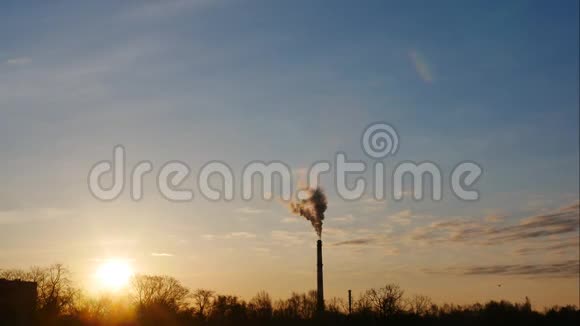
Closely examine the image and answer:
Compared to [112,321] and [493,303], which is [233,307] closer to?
[112,321]

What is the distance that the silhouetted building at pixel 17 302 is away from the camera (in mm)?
73562

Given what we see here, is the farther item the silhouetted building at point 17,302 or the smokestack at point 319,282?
the silhouetted building at point 17,302

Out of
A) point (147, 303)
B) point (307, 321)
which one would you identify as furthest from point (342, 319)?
point (147, 303)

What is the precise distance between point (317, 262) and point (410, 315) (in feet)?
50.8

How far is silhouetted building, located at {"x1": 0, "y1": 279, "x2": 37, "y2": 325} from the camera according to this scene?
73.6m

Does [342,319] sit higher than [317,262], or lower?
lower

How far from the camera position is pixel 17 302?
248 feet

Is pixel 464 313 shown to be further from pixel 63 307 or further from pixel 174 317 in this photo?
pixel 63 307

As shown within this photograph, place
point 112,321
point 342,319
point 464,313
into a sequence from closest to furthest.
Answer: point 342,319 < point 112,321 < point 464,313

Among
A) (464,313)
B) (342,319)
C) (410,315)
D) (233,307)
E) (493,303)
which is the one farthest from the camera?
(464,313)

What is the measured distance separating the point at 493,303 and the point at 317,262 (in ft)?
181

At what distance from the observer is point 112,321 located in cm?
9494

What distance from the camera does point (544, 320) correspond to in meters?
105

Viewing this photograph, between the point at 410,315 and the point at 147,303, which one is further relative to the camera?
the point at 147,303
